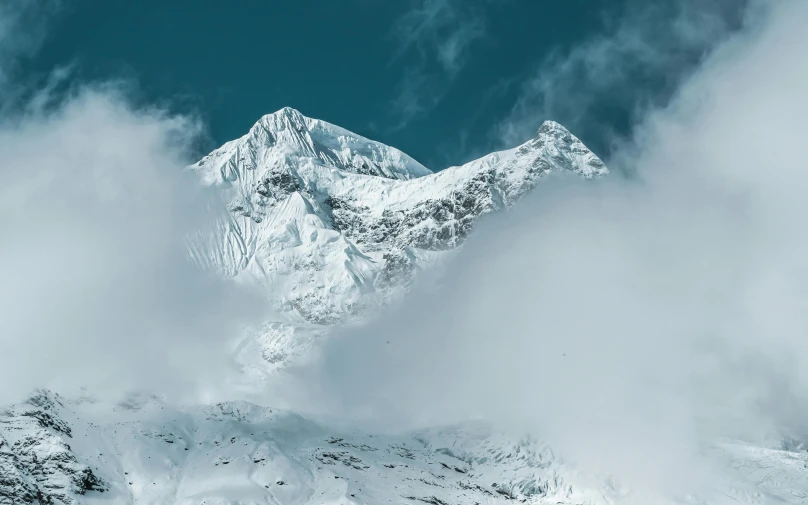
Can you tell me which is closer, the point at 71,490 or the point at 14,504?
the point at 14,504

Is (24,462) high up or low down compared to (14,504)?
up

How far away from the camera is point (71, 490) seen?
195 m

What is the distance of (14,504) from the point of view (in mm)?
181875

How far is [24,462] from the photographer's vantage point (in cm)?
19688

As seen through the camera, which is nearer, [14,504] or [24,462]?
[14,504]

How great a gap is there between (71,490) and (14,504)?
587 inches

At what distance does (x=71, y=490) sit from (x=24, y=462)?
39.0ft

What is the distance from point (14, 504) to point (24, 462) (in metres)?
16.3
